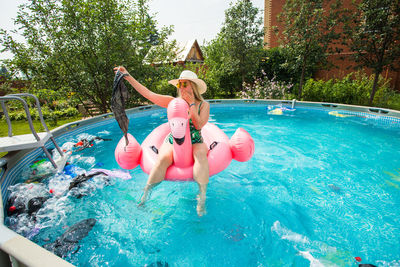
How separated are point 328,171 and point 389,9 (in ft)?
21.8

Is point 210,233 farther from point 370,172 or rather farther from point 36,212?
point 370,172

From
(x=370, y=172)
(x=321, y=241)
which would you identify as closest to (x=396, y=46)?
(x=370, y=172)

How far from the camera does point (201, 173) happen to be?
2162mm

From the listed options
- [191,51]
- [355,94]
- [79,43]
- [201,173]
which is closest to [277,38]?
[191,51]

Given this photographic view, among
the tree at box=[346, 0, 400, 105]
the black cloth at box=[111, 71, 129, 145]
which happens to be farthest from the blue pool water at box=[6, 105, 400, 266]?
the tree at box=[346, 0, 400, 105]

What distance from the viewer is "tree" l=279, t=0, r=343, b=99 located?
24.0ft

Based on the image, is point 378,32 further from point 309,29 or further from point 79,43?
point 79,43

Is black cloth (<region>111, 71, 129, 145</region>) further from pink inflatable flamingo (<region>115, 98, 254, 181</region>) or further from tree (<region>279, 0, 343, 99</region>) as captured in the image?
tree (<region>279, 0, 343, 99</region>)

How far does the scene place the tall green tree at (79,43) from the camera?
5.85m

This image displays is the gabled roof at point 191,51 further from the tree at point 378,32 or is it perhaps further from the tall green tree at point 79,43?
the tree at point 378,32

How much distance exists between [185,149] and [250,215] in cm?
115

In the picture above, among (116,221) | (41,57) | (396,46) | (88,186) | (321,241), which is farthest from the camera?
(396,46)

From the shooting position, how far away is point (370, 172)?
130 inches

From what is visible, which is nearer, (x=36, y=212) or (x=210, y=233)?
(x=210, y=233)
